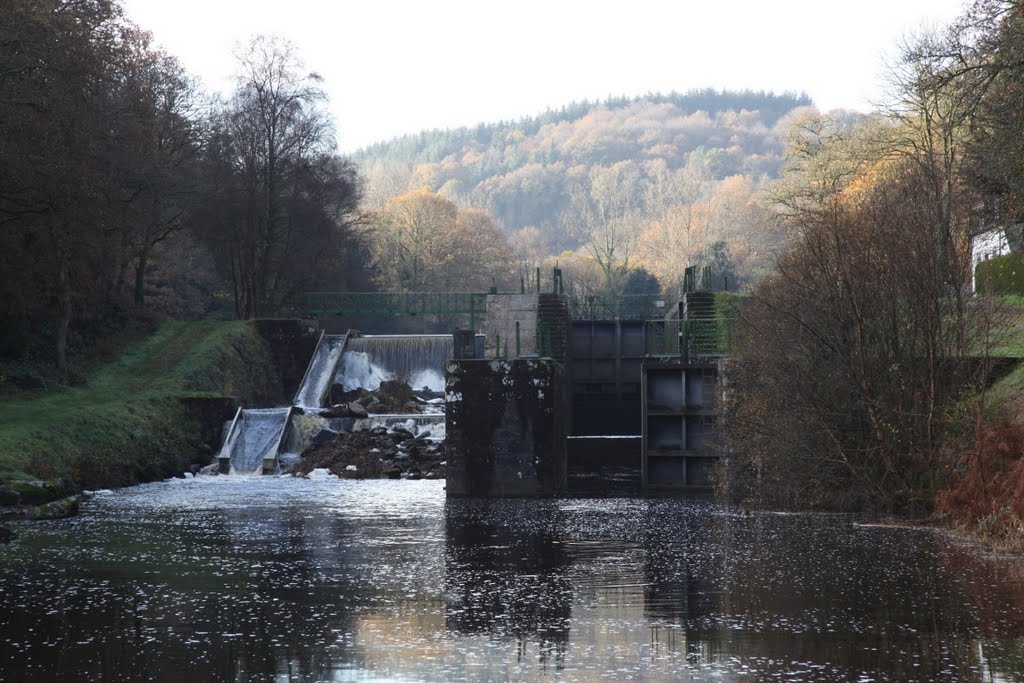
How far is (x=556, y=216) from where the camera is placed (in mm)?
135625

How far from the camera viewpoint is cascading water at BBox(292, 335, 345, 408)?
4362cm

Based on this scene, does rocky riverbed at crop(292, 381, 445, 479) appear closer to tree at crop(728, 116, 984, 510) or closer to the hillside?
tree at crop(728, 116, 984, 510)

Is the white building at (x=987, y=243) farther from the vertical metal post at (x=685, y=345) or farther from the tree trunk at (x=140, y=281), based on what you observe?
the tree trunk at (x=140, y=281)

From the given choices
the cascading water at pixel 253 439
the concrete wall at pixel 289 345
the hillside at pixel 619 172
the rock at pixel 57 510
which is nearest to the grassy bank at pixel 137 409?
the concrete wall at pixel 289 345

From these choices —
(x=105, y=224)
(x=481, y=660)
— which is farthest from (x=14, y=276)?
(x=481, y=660)

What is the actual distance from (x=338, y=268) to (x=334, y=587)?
42.1 meters

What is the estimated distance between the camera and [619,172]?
448 ft

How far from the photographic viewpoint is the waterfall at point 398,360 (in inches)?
1786

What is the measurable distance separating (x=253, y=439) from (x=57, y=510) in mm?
15129

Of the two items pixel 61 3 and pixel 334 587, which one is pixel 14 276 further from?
pixel 334 587

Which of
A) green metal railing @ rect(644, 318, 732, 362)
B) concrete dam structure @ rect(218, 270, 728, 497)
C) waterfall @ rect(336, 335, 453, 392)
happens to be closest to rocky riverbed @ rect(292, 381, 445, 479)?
concrete dam structure @ rect(218, 270, 728, 497)

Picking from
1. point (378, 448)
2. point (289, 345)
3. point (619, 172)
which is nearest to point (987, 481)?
point (378, 448)

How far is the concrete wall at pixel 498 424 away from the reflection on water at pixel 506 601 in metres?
4.97

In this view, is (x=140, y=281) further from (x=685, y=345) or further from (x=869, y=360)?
(x=869, y=360)
